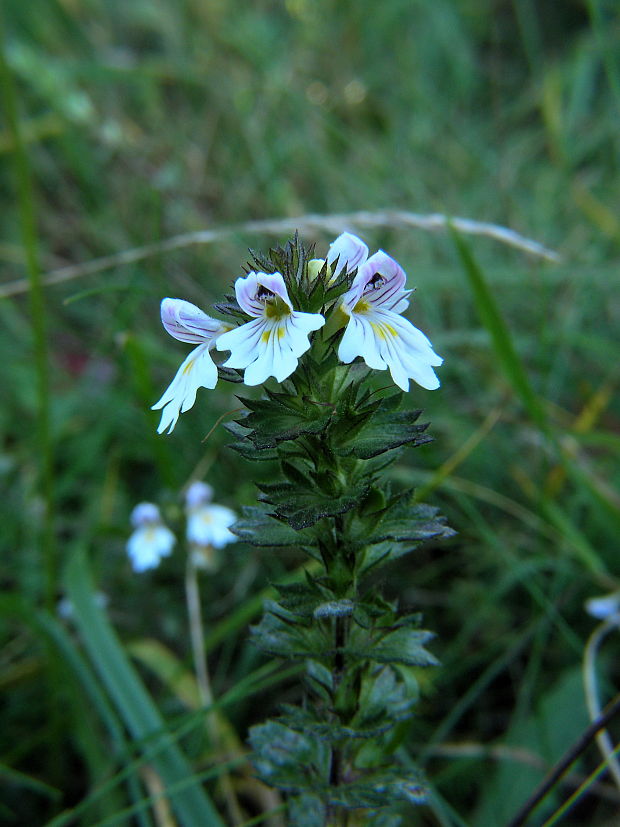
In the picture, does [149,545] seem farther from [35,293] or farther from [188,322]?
[188,322]

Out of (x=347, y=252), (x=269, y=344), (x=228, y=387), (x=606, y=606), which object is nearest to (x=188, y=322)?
(x=269, y=344)

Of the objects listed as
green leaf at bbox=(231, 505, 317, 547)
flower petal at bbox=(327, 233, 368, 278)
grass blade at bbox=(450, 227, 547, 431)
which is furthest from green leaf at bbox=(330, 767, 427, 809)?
grass blade at bbox=(450, 227, 547, 431)

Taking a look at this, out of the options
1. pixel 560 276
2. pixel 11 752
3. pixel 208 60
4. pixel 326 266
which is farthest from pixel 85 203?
pixel 326 266

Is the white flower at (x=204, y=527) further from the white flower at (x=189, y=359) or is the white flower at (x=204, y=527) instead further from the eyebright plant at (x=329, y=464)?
the white flower at (x=189, y=359)

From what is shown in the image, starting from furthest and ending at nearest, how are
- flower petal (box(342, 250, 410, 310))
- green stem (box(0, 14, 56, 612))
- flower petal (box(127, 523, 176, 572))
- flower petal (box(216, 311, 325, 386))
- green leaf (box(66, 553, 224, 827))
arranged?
1. flower petal (box(127, 523, 176, 572))
2. green stem (box(0, 14, 56, 612))
3. green leaf (box(66, 553, 224, 827))
4. flower petal (box(342, 250, 410, 310))
5. flower petal (box(216, 311, 325, 386))

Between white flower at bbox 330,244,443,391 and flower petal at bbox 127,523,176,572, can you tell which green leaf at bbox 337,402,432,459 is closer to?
white flower at bbox 330,244,443,391

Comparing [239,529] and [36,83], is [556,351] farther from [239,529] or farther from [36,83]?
[36,83]
